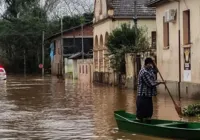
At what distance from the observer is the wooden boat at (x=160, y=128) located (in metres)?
10.9

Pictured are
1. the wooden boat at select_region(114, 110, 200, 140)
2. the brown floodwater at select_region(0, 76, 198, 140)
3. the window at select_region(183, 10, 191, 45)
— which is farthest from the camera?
the window at select_region(183, 10, 191, 45)

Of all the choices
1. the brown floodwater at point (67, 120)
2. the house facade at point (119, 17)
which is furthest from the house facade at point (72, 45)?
the brown floodwater at point (67, 120)

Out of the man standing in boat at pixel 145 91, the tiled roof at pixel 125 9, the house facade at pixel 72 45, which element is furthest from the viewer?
the house facade at pixel 72 45

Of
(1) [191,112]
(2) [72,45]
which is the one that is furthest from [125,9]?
(2) [72,45]

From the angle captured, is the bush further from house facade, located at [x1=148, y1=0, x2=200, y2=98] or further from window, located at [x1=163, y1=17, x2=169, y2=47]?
window, located at [x1=163, y1=17, x2=169, y2=47]

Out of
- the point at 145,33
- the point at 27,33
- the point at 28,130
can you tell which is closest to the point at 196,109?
the point at 28,130

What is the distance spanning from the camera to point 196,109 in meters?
16.8

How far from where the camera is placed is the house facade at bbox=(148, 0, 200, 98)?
2433 centimetres

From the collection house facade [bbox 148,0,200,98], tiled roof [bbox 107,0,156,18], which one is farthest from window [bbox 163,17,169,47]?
tiled roof [bbox 107,0,156,18]

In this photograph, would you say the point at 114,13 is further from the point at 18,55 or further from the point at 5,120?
the point at 18,55

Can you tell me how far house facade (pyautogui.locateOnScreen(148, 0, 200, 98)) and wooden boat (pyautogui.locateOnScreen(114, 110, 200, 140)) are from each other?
1122cm

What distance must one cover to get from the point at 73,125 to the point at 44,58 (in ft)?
234

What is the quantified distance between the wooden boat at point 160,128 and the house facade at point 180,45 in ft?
36.8

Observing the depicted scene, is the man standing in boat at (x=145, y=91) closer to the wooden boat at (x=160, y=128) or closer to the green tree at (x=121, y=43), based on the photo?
the wooden boat at (x=160, y=128)
